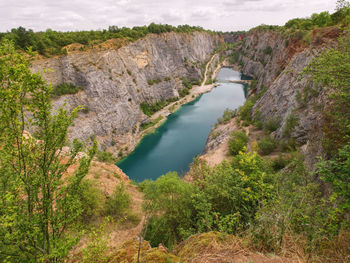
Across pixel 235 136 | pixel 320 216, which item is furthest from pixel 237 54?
pixel 320 216

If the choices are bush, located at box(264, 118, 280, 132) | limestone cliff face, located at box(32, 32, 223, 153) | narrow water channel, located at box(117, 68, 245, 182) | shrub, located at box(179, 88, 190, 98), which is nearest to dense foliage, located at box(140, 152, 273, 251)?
narrow water channel, located at box(117, 68, 245, 182)

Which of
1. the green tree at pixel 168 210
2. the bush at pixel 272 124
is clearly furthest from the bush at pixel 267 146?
the green tree at pixel 168 210

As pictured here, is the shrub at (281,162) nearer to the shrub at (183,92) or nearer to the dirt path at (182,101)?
the dirt path at (182,101)

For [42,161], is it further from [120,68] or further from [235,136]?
[120,68]

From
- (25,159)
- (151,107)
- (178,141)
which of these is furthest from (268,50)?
(25,159)

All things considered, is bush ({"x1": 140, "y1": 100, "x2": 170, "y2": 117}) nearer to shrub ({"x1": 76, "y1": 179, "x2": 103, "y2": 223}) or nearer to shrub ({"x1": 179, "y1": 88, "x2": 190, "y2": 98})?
shrub ({"x1": 179, "y1": 88, "x2": 190, "y2": 98})

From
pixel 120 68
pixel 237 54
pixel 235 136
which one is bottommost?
pixel 235 136

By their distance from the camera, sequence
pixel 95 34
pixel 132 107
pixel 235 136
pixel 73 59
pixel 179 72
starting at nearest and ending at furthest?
pixel 235 136, pixel 73 59, pixel 95 34, pixel 132 107, pixel 179 72
